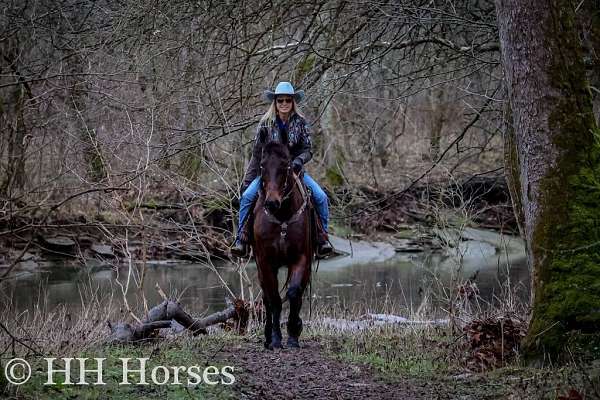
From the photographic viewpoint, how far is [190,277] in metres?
19.5

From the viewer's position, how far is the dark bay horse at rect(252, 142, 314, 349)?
8.67 m

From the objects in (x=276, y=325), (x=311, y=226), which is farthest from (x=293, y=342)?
(x=311, y=226)

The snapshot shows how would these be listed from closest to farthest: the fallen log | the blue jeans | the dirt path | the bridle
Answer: the dirt path
the fallen log
the bridle
the blue jeans

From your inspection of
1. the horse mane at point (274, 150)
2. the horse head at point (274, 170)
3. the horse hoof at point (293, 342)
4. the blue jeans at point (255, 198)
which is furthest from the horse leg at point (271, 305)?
the horse mane at point (274, 150)

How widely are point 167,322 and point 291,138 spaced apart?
2443 millimetres

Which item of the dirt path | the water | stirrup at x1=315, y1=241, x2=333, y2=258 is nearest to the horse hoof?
the dirt path

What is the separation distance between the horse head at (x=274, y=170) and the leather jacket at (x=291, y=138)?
14.5 inches

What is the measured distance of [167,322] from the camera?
866 cm

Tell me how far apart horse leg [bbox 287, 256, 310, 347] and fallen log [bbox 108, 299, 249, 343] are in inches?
44.0

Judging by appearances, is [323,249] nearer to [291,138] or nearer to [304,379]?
[291,138]

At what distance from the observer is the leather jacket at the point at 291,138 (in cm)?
884

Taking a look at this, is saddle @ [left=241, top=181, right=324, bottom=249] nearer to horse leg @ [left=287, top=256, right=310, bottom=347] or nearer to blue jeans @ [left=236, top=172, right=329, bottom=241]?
blue jeans @ [left=236, top=172, right=329, bottom=241]

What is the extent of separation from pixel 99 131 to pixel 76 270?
7.84 metres

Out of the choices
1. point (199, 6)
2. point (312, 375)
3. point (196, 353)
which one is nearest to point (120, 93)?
point (199, 6)
